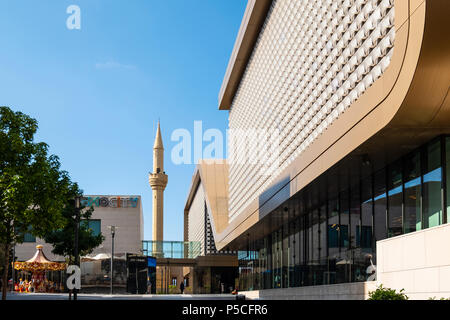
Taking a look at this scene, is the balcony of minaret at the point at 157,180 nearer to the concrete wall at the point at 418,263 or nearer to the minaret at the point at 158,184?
the minaret at the point at 158,184

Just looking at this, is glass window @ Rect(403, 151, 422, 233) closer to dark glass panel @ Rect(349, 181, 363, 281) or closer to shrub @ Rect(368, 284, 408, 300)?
shrub @ Rect(368, 284, 408, 300)

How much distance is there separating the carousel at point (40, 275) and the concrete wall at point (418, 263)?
1807 inches

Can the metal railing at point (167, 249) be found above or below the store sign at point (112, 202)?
below

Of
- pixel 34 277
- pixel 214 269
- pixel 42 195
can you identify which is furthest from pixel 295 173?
pixel 214 269

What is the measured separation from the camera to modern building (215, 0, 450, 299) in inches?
583

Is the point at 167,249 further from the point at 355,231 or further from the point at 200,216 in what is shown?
the point at 355,231

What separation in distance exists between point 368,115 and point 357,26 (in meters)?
4.11

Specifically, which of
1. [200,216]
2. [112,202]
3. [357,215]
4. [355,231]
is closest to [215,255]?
[112,202]

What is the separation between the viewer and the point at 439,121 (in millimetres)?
16453

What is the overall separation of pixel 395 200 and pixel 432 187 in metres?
2.47

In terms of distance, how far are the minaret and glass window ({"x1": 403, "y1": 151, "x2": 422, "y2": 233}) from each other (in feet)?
279

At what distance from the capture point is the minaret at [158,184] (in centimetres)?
10250

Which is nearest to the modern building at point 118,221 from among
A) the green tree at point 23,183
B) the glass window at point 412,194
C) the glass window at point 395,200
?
the green tree at point 23,183
